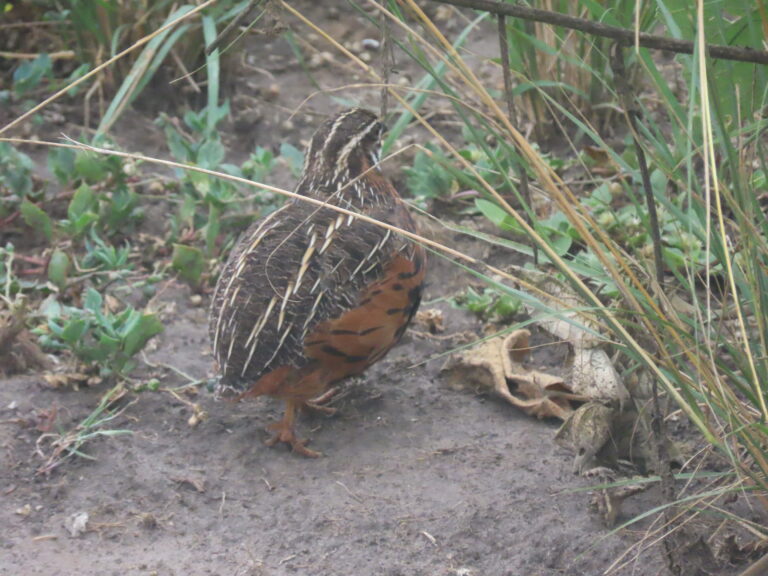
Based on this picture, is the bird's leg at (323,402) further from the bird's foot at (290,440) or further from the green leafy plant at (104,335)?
the green leafy plant at (104,335)

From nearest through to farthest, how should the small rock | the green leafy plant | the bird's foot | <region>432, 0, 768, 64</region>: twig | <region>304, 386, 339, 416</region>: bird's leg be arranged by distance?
<region>432, 0, 768, 64</region>: twig, the small rock, the bird's foot, the green leafy plant, <region>304, 386, 339, 416</region>: bird's leg

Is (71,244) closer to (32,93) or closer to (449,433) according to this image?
(32,93)

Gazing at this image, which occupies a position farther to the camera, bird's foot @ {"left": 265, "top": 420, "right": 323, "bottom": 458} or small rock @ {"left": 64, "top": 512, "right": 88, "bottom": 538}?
bird's foot @ {"left": 265, "top": 420, "right": 323, "bottom": 458}

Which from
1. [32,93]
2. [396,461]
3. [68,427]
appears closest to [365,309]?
[396,461]

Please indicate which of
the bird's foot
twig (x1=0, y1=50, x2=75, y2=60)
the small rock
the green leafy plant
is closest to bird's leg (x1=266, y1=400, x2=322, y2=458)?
the bird's foot

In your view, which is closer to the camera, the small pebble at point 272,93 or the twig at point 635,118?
the twig at point 635,118

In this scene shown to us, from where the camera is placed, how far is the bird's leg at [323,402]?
4180 millimetres

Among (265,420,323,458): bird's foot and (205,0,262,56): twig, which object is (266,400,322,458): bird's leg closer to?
(265,420,323,458): bird's foot

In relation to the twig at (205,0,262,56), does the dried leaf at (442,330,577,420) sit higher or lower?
lower

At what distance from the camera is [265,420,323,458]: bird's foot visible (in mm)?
3896

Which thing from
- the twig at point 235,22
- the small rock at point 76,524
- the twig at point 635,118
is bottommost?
the small rock at point 76,524

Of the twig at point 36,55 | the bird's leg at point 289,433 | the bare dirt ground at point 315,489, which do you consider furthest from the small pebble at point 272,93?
the bird's leg at point 289,433

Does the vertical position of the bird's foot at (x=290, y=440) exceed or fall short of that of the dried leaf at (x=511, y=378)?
it falls short

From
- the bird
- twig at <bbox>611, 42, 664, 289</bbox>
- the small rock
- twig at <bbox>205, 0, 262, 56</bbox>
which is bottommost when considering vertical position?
the small rock
